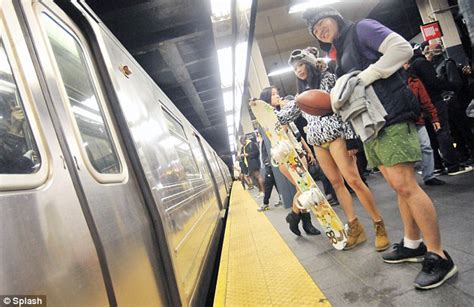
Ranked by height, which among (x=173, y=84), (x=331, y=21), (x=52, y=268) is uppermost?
(x=173, y=84)

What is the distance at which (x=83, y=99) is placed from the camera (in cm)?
171

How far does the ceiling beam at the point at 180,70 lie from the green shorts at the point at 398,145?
271 inches

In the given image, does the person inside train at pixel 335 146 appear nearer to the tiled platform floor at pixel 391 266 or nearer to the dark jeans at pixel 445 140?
the tiled platform floor at pixel 391 266

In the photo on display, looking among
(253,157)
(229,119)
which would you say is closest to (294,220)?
(253,157)

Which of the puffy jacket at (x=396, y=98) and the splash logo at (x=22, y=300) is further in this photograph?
the puffy jacket at (x=396, y=98)

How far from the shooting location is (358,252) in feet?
9.19

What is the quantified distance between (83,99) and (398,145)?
1791 millimetres

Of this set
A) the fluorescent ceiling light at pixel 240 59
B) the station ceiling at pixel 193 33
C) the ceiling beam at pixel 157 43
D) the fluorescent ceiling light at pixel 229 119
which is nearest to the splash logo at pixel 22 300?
the station ceiling at pixel 193 33

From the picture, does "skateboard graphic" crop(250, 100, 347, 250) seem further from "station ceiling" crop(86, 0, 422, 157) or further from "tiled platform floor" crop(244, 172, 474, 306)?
"station ceiling" crop(86, 0, 422, 157)

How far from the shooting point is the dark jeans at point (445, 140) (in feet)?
14.9

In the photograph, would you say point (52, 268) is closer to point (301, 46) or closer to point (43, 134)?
point (43, 134)

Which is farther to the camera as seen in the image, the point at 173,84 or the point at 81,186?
the point at 173,84

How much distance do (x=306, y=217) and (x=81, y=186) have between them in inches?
116

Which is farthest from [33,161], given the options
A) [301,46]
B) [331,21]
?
[301,46]
